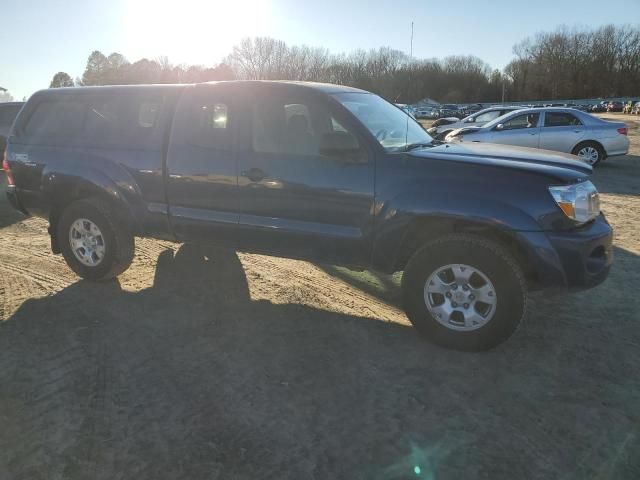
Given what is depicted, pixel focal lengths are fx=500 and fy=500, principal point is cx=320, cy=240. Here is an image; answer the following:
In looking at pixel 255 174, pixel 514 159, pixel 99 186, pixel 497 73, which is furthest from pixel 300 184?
pixel 497 73

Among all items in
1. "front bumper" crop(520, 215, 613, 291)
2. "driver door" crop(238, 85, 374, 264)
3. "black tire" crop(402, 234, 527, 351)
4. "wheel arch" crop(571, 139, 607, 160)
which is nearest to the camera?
"front bumper" crop(520, 215, 613, 291)

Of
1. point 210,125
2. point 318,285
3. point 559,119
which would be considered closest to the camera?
point 210,125

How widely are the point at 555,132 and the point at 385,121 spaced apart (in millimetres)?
9875

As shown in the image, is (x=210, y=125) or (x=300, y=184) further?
(x=210, y=125)

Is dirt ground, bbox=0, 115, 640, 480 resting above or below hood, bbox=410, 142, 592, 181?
below

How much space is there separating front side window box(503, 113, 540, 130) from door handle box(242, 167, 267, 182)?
10.1 meters

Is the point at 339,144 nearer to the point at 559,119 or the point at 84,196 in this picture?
the point at 84,196

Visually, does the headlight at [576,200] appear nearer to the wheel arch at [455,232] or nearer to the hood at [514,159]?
the hood at [514,159]

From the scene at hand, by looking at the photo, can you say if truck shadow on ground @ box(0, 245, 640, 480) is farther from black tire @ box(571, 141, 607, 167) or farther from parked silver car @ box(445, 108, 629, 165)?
black tire @ box(571, 141, 607, 167)

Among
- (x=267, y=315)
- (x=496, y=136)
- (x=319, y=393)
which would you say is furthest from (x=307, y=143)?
(x=496, y=136)

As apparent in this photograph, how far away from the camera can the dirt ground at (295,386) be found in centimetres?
251

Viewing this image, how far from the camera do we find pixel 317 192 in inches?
150

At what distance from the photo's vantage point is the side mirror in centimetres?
361

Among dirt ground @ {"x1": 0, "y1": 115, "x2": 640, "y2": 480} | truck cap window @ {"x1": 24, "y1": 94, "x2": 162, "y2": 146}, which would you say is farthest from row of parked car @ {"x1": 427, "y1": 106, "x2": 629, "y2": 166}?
truck cap window @ {"x1": 24, "y1": 94, "x2": 162, "y2": 146}
